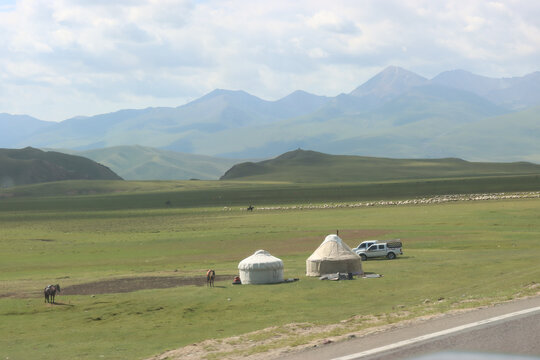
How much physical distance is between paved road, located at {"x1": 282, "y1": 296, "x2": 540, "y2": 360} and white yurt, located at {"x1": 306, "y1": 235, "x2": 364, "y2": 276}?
23335mm

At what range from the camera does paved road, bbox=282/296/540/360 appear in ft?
44.5

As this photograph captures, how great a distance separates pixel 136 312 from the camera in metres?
32.5

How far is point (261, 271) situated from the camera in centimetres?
3909

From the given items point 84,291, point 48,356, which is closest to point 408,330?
point 48,356

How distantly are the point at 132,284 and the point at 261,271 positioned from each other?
8133mm

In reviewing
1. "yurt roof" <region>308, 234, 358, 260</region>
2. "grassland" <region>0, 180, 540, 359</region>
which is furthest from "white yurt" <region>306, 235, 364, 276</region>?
"grassland" <region>0, 180, 540, 359</region>

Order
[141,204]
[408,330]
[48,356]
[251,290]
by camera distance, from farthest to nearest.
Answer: [141,204]
[251,290]
[48,356]
[408,330]

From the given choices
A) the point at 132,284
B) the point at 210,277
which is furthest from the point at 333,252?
the point at 132,284

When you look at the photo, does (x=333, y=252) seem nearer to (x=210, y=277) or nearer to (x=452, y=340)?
(x=210, y=277)

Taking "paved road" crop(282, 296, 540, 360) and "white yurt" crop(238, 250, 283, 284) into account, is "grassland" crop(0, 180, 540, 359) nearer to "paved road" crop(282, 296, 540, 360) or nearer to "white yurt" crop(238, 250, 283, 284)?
"white yurt" crop(238, 250, 283, 284)

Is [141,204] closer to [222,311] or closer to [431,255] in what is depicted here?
[431,255]

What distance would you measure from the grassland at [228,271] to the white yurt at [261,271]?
1.30 metres

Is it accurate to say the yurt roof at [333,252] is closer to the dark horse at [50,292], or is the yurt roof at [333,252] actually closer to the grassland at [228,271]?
the grassland at [228,271]

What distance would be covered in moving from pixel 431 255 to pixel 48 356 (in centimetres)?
3041
